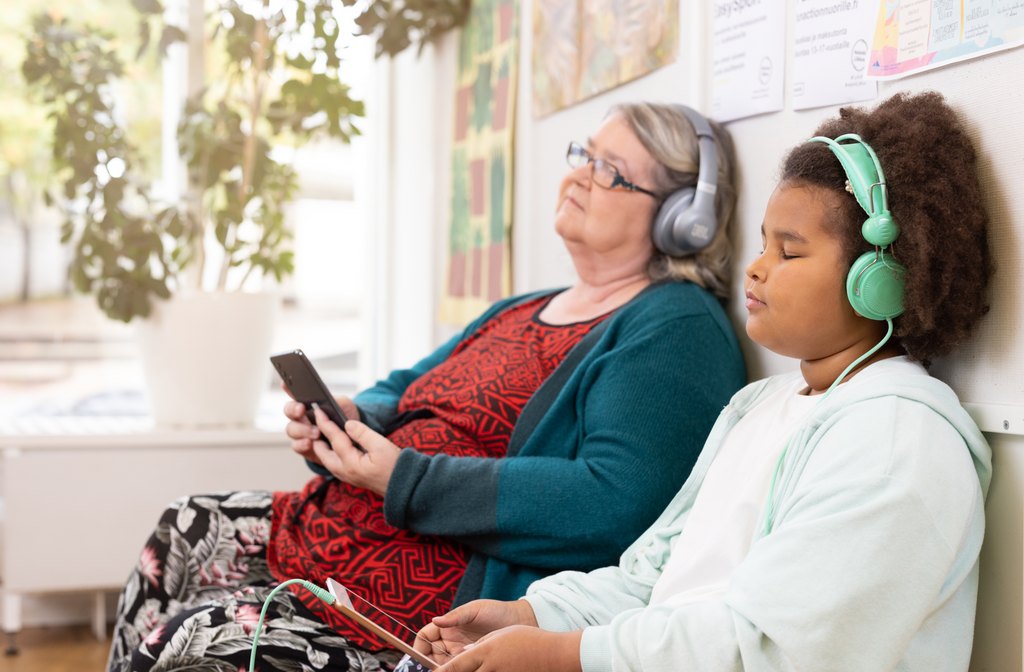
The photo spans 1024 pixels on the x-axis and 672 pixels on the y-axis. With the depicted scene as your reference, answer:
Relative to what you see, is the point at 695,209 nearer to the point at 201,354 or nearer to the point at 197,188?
the point at 201,354

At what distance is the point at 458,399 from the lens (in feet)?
5.35

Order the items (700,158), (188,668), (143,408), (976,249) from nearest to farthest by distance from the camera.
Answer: (976,249) → (188,668) → (700,158) → (143,408)

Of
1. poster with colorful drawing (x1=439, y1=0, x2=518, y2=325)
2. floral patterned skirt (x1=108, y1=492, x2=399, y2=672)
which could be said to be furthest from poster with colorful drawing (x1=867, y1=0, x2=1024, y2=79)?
poster with colorful drawing (x1=439, y1=0, x2=518, y2=325)

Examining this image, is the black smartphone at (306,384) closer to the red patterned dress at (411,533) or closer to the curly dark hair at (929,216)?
the red patterned dress at (411,533)

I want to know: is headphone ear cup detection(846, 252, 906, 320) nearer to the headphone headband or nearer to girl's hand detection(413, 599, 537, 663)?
the headphone headband

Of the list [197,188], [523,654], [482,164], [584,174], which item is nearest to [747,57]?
[584,174]

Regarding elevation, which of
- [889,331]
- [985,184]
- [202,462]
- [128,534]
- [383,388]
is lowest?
[128,534]

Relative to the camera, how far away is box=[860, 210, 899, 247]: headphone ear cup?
0.98m

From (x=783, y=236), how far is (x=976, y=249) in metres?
0.18

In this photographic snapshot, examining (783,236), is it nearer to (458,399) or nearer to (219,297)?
(458,399)

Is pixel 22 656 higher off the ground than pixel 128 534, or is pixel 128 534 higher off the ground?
pixel 128 534

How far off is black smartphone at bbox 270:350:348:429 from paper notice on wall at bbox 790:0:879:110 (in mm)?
763

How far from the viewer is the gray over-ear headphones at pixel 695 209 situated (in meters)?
1.50

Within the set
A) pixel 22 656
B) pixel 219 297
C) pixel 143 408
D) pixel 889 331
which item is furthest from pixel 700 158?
pixel 143 408
